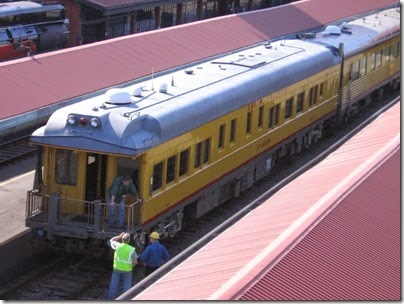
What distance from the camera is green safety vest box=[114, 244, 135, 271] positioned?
50.0 ft

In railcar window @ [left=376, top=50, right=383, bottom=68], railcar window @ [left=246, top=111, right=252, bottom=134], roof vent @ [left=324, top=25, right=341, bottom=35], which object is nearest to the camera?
railcar window @ [left=246, top=111, right=252, bottom=134]

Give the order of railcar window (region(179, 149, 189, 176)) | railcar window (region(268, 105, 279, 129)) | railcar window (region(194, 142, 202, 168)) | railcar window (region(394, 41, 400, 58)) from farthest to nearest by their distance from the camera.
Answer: railcar window (region(394, 41, 400, 58)) < railcar window (region(268, 105, 279, 129)) < railcar window (region(194, 142, 202, 168)) < railcar window (region(179, 149, 189, 176))

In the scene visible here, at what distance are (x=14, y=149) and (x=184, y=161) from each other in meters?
8.20

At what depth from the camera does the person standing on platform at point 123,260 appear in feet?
50.0

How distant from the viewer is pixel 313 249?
476 inches

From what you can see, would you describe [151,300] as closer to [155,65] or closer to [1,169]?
[1,169]

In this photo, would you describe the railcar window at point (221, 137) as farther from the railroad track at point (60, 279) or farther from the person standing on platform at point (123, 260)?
the person standing on platform at point (123, 260)

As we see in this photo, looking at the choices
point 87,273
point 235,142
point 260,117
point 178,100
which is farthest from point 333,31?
point 87,273

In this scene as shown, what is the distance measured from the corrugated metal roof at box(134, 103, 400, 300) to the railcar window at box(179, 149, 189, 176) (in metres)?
2.75

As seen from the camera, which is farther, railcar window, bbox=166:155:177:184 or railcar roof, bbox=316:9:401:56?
railcar roof, bbox=316:9:401:56

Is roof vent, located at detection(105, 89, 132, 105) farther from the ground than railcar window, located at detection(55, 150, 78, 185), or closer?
farther from the ground

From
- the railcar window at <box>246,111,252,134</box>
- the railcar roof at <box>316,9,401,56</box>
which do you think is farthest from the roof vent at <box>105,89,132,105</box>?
the railcar roof at <box>316,9,401,56</box>

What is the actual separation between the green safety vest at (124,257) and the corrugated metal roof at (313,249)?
68.1 inches

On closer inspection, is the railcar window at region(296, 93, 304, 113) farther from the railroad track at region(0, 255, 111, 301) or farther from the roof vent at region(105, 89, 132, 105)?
the railroad track at region(0, 255, 111, 301)
